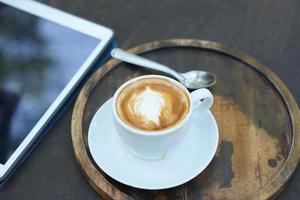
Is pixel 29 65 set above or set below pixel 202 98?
below

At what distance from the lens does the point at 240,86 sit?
2.13ft

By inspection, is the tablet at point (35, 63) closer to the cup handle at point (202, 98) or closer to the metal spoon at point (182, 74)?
the metal spoon at point (182, 74)

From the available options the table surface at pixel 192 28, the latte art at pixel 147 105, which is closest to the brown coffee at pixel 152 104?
the latte art at pixel 147 105

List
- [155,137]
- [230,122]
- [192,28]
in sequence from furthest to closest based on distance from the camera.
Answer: [192,28], [230,122], [155,137]

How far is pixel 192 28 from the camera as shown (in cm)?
76

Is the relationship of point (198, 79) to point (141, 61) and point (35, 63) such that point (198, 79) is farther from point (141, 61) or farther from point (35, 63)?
point (35, 63)

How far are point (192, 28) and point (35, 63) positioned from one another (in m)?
0.29

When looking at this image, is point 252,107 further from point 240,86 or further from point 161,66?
point 161,66

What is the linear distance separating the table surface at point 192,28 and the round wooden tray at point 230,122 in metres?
0.03

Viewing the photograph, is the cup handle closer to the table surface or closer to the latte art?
the latte art

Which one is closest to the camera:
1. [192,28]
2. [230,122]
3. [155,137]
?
[155,137]

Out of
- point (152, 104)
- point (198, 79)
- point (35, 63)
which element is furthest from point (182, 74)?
point (35, 63)

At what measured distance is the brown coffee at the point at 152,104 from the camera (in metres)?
0.52

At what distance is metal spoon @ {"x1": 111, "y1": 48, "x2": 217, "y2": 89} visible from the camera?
647 millimetres
